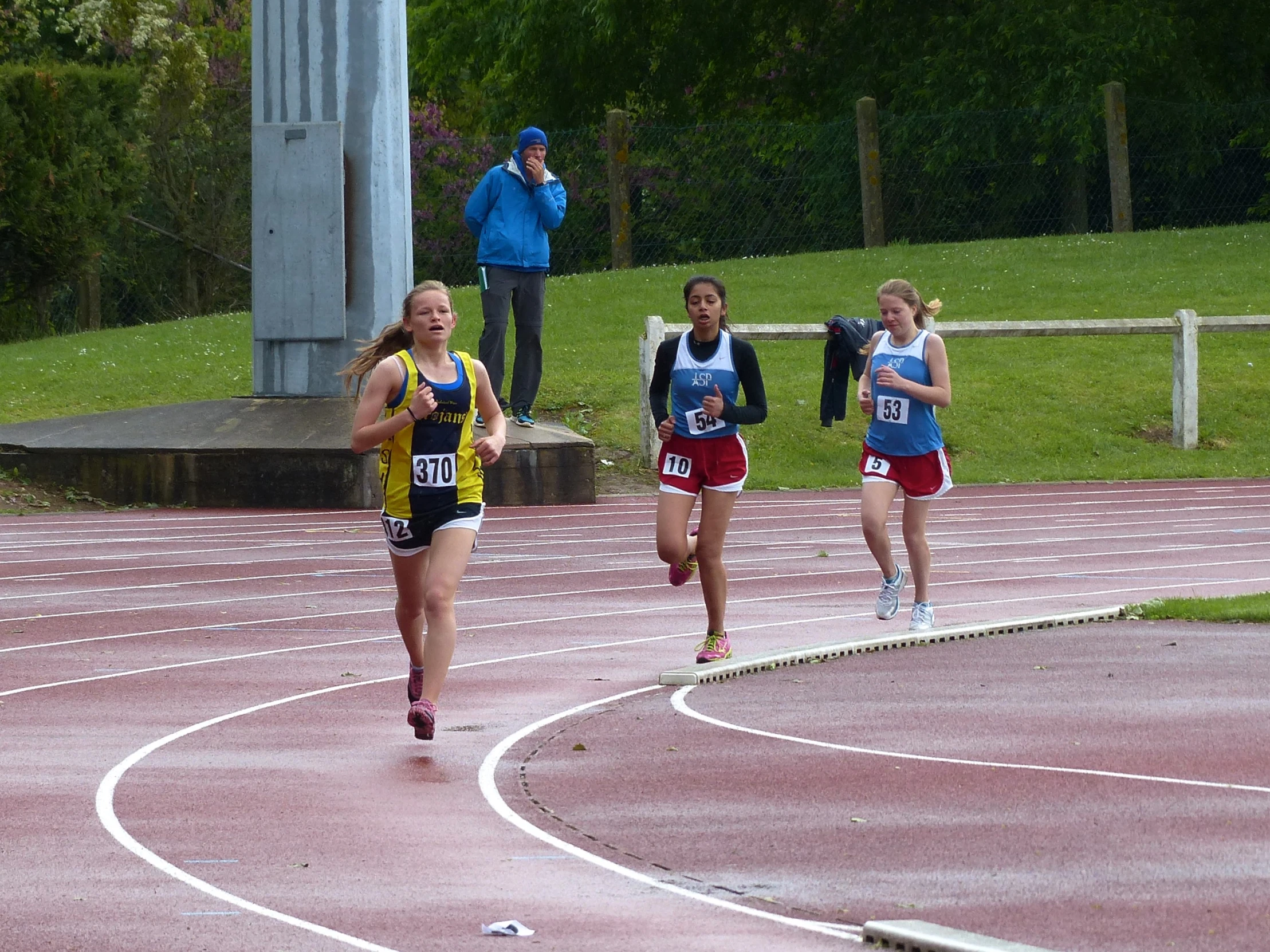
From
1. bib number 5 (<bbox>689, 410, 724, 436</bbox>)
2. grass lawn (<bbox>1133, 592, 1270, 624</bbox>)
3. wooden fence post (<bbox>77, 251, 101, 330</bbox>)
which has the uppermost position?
wooden fence post (<bbox>77, 251, 101, 330</bbox>)

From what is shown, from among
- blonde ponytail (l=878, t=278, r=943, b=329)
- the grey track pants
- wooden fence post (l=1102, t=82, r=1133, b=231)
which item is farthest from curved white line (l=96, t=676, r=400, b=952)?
wooden fence post (l=1102, t=82, r=1133, b=231)

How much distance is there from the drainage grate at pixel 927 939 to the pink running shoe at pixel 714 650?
14.5 feet

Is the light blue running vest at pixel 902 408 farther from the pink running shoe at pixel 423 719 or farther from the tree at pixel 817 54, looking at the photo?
the tree at pixel 817 54

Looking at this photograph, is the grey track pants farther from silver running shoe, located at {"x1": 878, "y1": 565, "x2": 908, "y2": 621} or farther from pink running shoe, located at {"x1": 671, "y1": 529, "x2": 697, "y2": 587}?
pink running shoe, located at {"x1": 671, "y1": 529, "x2": 697, "y2": 587}

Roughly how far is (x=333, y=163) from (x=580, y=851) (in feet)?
46.4

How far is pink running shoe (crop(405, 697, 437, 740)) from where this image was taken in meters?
7.44

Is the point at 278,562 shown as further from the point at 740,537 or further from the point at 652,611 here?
the point at 740,537

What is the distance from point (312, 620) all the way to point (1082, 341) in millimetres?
15995

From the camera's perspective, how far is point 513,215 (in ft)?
58.3

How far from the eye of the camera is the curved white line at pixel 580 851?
5062mm

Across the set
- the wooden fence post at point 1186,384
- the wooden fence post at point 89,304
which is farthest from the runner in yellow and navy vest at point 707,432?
the wooden fence post at point 89,304

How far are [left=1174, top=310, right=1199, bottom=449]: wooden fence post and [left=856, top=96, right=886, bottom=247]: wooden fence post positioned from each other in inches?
464

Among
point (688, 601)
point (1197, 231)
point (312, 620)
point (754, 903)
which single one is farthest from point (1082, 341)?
point (754, 903)

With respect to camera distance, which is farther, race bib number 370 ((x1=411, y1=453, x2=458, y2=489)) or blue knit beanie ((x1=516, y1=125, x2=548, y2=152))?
blue knit beanie ((x1=516, y1=125, x2=548, y2=152))
